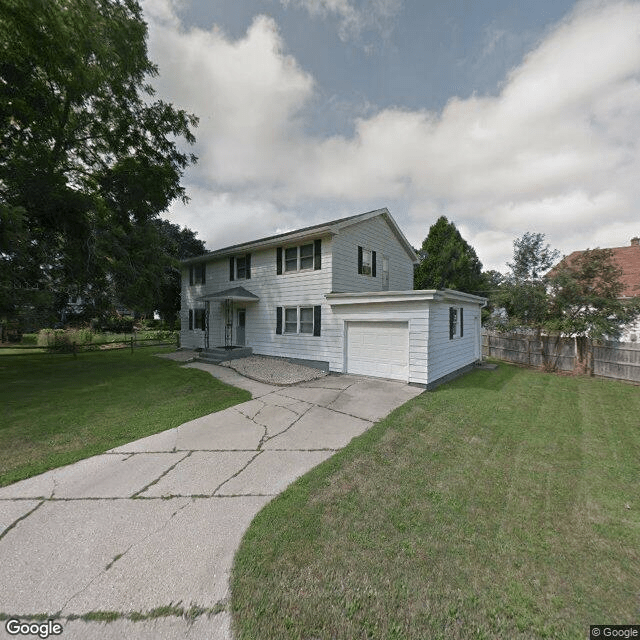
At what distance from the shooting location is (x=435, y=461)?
14.4ft

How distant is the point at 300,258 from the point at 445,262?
15.2 meters

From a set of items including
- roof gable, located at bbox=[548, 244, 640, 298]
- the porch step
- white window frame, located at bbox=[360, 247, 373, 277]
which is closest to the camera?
white window frame, located at bbox=[360, 247, 373, 277]

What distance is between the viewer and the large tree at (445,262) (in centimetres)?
2248

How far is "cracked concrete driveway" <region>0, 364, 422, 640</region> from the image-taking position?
2.08 metres

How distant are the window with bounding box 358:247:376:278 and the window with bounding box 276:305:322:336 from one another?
2.84 m

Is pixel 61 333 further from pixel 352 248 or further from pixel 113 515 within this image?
pixel 113 515

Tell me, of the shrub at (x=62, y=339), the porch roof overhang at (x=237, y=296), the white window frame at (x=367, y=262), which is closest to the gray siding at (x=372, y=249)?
the white window frame at (x=367, y=262)

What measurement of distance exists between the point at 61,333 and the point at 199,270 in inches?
450

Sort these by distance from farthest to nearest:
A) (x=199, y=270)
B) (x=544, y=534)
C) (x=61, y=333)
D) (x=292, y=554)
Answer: (x=61, y=333) < (x=199, y=270) < (x=544, y=534) < (x=292, y=554)

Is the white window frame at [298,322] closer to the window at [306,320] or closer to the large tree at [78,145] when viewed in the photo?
the window at [306,320]

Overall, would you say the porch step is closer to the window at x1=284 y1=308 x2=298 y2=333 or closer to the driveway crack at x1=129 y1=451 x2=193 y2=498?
the window at x1=284 y1=308 x2=298 y2=333

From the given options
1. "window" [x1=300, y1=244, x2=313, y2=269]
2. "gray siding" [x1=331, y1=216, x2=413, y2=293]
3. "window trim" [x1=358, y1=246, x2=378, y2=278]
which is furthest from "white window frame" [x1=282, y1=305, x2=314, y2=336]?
"window trim" [x1=358, y1=246, x2=378, y2=278]

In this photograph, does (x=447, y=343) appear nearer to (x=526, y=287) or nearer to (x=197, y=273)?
(x=526, y=287)

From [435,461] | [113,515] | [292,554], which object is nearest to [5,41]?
[113,515]
